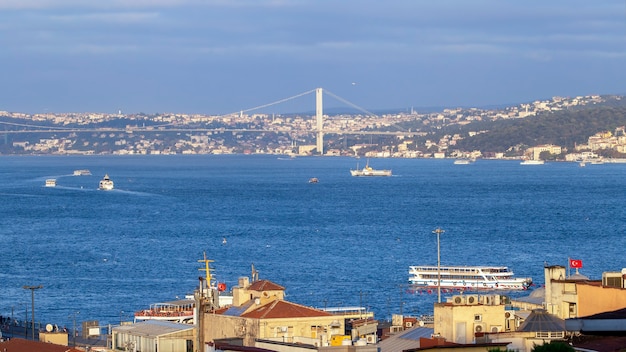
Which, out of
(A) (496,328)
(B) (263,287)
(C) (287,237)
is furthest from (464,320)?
(C) (287,237)

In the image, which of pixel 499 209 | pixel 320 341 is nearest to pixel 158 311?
pixel 320 341

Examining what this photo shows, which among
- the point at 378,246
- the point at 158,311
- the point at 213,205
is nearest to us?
the point at 158,311

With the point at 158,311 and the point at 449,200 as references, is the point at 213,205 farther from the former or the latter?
the point at 158,311

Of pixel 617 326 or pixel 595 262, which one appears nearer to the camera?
pixel 617 326

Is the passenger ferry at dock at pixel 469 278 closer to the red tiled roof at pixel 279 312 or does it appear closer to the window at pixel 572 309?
the red tiled roof at pixel 279 312

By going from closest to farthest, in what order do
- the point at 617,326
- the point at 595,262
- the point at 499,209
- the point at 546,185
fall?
1. the point at 617,326
2. the point at 595,262
3. the point at 499,209
4. the point at 546,185

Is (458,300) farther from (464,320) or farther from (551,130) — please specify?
(551,130)

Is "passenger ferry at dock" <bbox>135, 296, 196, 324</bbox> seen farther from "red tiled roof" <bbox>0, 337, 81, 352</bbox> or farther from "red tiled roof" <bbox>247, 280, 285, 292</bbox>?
"red tiled roof" <bbox>0, 337, 81, 352</bbox>
